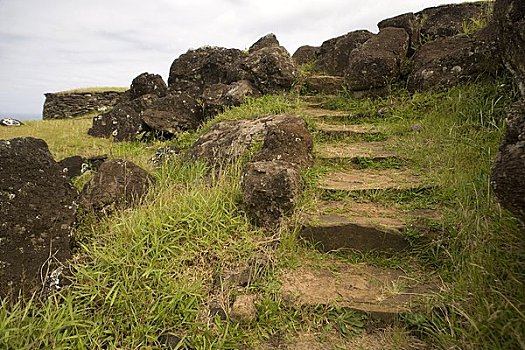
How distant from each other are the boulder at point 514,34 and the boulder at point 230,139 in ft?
7.24

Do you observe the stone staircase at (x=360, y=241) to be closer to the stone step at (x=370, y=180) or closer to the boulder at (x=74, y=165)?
the stone step at (x=370, y=180)

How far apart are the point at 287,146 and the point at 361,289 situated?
1870 mm

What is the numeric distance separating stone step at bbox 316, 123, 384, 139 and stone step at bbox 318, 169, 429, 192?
3.27 ft

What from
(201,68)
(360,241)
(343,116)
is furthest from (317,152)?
(201,68)

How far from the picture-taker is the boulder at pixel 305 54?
9509 millimetres

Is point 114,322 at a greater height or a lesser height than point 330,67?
lesser

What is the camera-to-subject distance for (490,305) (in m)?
1.84

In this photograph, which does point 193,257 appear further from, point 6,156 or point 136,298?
point 6,156

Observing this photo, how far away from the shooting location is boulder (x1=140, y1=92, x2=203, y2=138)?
670 centimetres

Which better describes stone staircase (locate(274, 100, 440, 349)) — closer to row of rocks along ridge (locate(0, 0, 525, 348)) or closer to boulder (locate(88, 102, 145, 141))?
row of rocks along ridge (locate(0, 0, 525, 348))

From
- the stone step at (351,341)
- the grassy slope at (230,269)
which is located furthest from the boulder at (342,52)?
the stone step at (351,341)

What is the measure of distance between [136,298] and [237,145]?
2.66 metres

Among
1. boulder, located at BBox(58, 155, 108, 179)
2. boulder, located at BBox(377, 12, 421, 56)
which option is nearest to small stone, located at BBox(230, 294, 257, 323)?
boulder, located at BBox(58, 155, 108, 179)

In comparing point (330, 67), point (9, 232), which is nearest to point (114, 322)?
point (9, 232)
